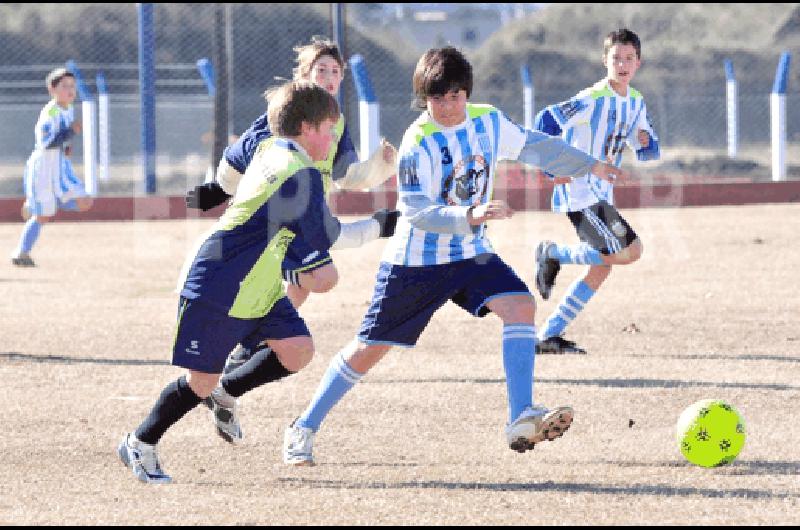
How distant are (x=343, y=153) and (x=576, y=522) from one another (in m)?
2.73

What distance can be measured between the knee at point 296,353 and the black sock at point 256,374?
9 cm

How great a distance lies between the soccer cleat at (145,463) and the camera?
18.8ft

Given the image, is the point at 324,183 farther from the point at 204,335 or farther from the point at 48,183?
the point at 48,183

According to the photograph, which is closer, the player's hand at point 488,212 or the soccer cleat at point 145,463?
the player's hand at point 488,212

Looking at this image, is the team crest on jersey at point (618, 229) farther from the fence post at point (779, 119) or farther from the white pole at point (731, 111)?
the white pole at point (731, 111)

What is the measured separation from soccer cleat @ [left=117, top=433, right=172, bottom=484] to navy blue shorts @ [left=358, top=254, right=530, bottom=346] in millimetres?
938

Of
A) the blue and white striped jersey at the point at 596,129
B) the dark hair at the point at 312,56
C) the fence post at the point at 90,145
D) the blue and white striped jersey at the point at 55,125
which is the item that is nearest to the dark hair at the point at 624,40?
the blue and white striped jersey at the point at 596,129

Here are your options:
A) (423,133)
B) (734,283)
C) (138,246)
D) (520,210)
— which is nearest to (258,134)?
(423,133)

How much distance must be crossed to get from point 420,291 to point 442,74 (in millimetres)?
842

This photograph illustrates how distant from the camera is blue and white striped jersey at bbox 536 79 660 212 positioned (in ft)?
29.1

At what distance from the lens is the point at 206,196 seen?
664cm

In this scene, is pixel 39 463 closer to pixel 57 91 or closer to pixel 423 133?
pixel 423 133

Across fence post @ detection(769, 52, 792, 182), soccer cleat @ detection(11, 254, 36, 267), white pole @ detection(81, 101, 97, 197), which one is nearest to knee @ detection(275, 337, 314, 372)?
soccer cleat @ detection(11, 254, 36, 267)

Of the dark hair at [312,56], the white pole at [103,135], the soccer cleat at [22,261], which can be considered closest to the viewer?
the dark hair at [312,56]
